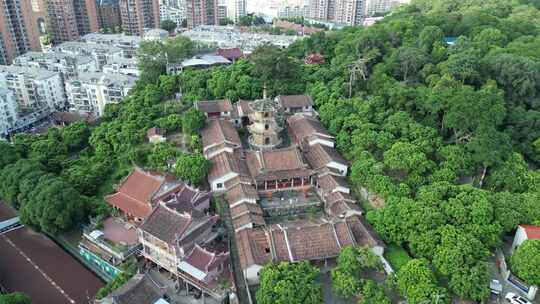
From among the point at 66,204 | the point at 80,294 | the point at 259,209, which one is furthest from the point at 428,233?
the point at 66,204

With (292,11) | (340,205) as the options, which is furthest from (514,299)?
(292,11)

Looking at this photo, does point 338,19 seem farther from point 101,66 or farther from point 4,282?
point 4,282

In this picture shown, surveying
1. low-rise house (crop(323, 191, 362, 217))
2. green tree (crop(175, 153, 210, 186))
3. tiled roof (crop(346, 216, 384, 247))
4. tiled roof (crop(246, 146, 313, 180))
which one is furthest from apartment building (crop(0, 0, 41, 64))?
tiled roof (crop(346, 216, 384, 247))

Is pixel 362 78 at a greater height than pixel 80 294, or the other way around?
pixel 362 78

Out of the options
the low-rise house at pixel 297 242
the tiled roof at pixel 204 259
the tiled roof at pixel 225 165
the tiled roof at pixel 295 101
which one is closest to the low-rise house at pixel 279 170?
the tiled roof at pixel 225 165

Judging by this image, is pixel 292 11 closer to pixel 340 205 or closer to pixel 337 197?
pixel 337 197

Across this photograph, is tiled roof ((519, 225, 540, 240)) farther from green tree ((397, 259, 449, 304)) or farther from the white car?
green tree ((397, 259, 449, 304))

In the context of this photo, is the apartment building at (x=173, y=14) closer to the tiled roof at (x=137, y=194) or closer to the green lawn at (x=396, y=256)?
the tiled roof at (x=137, y=194)

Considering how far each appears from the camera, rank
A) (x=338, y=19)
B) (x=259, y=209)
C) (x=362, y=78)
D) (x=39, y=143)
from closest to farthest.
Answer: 1. (x=259, y=209)
2. (x=39, y=143)
3. (x=362, y=78)
4. (x=338, y=19)
